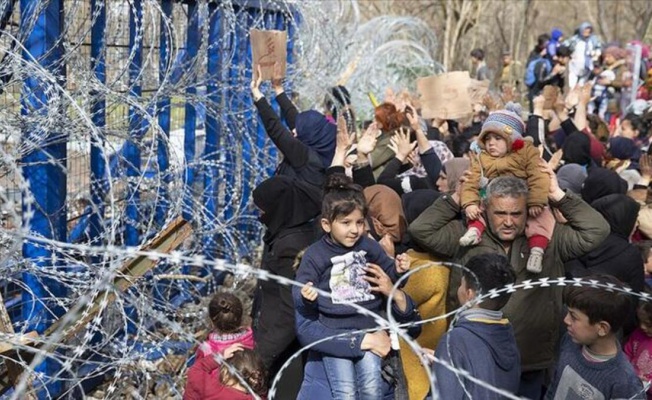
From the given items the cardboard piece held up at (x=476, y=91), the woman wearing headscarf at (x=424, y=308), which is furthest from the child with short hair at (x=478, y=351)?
the cardboard piece held up at (x=476, y=91)

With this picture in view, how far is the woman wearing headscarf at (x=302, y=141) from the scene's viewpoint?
5.11m

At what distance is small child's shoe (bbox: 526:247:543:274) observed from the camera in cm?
362

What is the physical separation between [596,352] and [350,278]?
3.07 ft

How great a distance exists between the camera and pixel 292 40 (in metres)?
8.62

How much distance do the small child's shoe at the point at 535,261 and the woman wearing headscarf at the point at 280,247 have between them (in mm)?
1008

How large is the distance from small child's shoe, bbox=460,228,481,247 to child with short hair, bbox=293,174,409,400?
0.49 meters

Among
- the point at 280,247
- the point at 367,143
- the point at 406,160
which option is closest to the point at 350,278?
the point at 280,247

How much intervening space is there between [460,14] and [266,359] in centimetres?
1752

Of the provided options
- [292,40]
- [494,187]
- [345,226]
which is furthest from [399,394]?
[292,40]

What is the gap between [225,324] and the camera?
355 centimetres

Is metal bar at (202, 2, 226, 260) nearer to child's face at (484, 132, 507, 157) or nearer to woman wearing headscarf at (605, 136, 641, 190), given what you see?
child's face at (484, 132, 507, 157)

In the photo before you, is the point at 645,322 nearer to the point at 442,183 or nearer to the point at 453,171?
the point at 453,171

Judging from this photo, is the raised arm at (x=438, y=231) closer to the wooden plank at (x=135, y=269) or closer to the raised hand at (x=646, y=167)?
the wooden plank at (x=135, y=269)

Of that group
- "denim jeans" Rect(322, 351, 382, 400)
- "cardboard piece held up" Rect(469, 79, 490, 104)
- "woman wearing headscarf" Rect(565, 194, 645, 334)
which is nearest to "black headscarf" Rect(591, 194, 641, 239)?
"woman wearing headscarf" Rect(565, 194, 645, 334)
